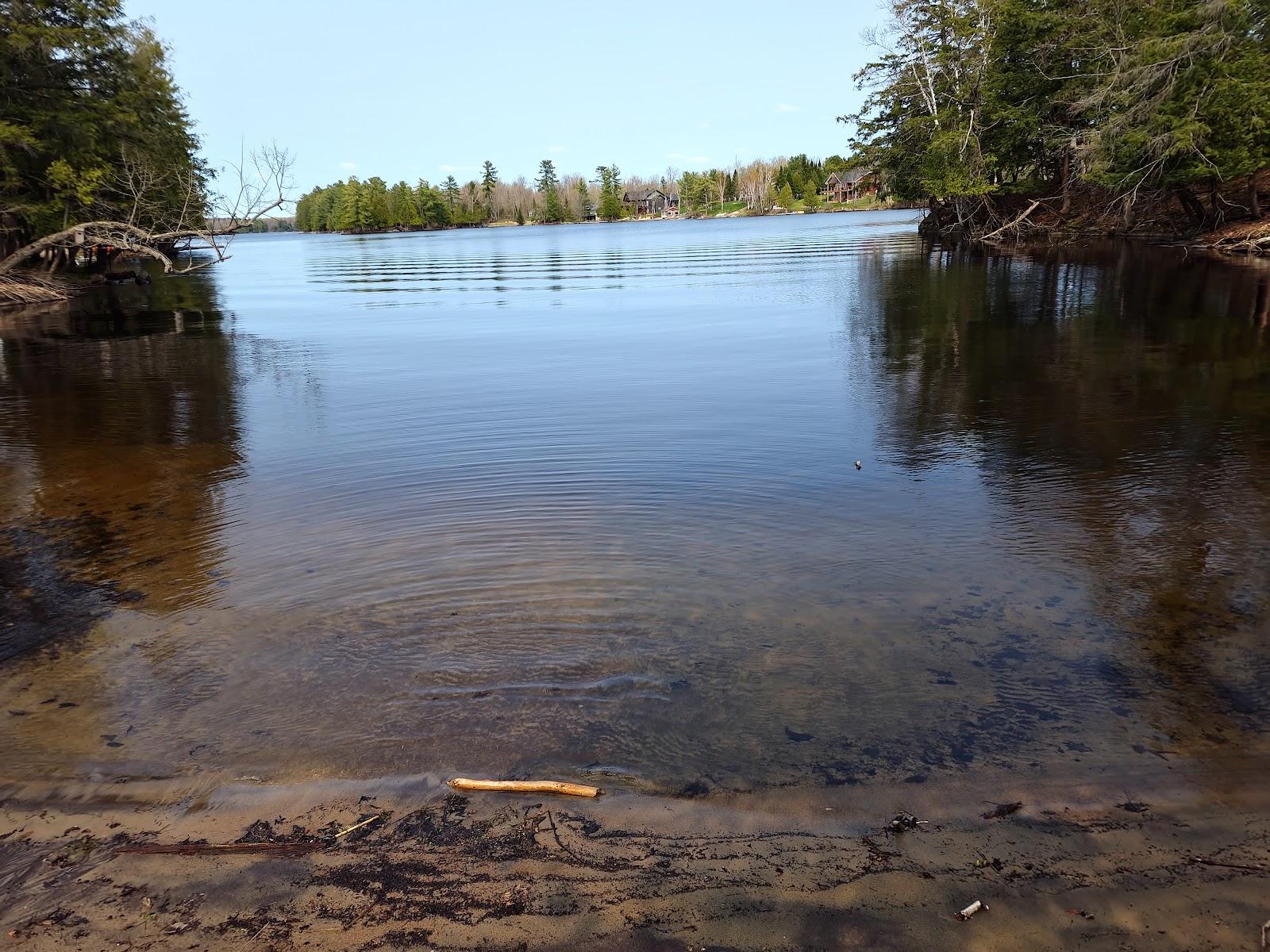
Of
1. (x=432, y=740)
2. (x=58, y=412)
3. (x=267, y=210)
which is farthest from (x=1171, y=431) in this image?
(x=267, y=210)

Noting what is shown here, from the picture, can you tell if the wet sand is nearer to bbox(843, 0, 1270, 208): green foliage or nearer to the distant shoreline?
bbox(843, 0, 1270, 208): green foliage

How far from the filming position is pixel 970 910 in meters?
3.42

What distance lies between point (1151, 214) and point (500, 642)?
163 feet

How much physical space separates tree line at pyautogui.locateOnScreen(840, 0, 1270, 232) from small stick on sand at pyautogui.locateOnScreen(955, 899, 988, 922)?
3455 centimetres

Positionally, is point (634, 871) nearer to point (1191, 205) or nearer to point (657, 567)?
point (657, 567)

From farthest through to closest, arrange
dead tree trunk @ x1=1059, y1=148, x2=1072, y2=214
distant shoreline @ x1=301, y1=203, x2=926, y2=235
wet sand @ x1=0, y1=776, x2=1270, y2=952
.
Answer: distant shoreline @ x1=301, y1=203, x2=926, y2=235 < dead tree trunk @ x1=1059, y1=148, x2=1072, y2=214 < wet sand @ x1=0, y1=776, x2=1270, y2=952

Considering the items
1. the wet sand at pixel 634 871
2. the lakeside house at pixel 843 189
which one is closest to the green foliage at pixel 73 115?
the wet sand at pixel 634 871

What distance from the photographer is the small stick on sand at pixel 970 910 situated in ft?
11.2

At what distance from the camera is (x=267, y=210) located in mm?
29312

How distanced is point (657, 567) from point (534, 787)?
9.26ft

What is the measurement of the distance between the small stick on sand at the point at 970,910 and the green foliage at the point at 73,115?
33652mm

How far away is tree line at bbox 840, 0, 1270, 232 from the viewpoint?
31.4 m

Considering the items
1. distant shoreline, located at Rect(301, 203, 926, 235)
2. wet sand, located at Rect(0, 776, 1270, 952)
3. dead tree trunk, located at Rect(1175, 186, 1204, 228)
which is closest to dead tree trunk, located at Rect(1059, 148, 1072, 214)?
dead tree trunk, located at Rect(1175, 186, 1204, 228)

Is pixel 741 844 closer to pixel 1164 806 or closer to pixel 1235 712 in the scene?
pixel 1164 806
